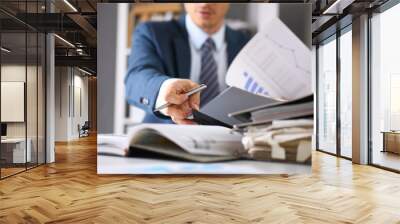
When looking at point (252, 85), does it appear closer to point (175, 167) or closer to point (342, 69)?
point (175, 167)

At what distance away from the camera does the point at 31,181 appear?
232 inches

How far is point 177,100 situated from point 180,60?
0.60 m

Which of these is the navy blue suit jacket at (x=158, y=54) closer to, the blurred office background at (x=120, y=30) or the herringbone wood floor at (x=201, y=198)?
the blurred office background at (x=120, y=30)

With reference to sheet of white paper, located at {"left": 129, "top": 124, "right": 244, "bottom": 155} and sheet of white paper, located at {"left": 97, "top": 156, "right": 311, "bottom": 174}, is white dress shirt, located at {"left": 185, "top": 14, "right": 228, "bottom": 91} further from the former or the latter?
sheet of white paper, located at {"left": 97, "top": 156, "right": 311, "bottom": 174}

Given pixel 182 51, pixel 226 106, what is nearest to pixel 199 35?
pixel 182 51

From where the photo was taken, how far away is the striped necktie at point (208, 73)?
587 cm

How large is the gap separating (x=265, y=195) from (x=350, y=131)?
445 centimetres

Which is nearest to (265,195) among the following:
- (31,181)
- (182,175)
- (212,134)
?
(212,134)

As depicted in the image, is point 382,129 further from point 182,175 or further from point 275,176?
point 182,175

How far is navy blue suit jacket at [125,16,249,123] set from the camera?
19.3 feet

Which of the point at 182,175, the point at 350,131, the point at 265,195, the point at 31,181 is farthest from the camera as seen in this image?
the point at 350,131

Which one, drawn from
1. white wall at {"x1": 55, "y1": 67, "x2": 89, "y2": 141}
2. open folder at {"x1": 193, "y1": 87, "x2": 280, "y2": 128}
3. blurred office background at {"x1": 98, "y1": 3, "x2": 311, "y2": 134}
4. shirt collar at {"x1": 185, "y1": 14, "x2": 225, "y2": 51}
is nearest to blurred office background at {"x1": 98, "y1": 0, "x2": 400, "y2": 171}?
blurred office background at {"x1": 98, "y1": 3, "x2": 311, "y2": 134}

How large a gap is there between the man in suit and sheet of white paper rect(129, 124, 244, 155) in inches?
4.4

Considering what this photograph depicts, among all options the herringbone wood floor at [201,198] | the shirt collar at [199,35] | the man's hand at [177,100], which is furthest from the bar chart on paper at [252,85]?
the herringbone wood floor at [201,198]
